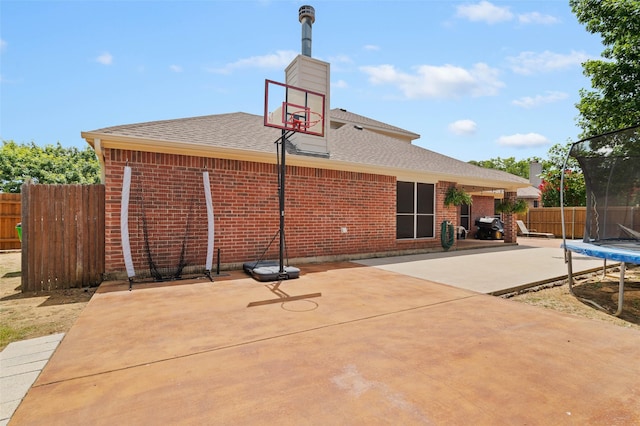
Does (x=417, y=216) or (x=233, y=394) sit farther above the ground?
(x=417, y=216)

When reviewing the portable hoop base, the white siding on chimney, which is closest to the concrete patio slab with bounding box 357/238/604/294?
the portable hoop base

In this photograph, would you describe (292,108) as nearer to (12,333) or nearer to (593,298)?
(12,333)

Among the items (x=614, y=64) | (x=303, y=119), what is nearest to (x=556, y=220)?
(x=614, y=64)

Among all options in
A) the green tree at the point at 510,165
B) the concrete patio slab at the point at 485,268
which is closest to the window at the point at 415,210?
the concrete patio slab at the point at 485,268

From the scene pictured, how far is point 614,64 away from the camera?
9195mm

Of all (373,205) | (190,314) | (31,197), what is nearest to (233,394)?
(190,314)

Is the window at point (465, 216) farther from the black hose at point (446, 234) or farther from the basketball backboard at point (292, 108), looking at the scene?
the basketball backboard at point (292, 108)

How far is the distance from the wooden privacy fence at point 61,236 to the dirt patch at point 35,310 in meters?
0.30

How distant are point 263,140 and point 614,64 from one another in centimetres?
1080

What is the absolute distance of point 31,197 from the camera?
18.2 ft

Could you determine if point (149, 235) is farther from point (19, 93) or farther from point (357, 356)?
point (19, 93)

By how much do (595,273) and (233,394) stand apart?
9166mm

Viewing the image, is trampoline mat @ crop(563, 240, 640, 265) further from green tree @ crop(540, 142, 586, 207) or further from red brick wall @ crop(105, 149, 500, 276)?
green tree @ crop(540, 142, 586, 207)

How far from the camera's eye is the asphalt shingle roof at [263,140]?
6496 mm
